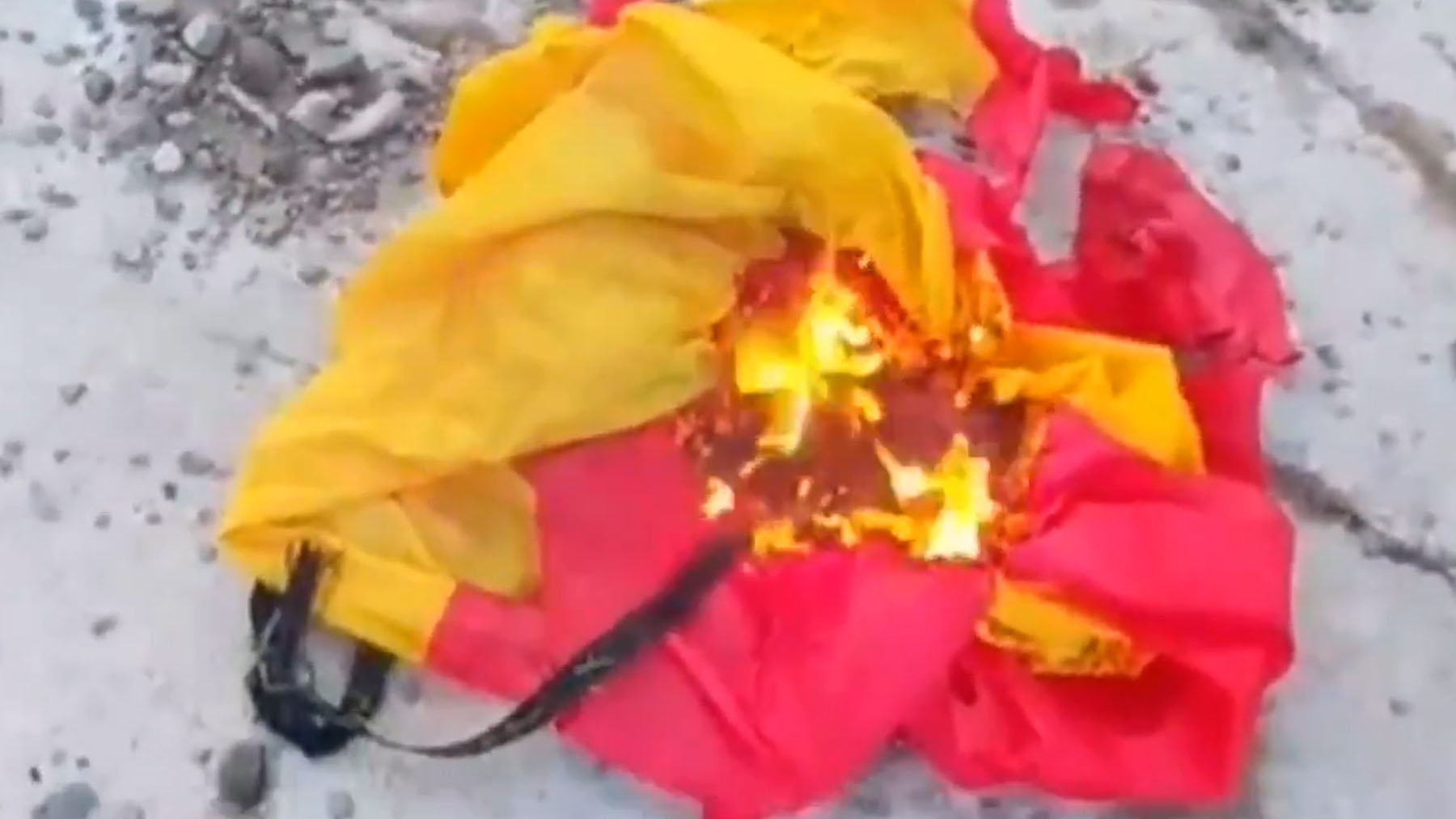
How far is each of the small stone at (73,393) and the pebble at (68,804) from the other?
0.23 metres

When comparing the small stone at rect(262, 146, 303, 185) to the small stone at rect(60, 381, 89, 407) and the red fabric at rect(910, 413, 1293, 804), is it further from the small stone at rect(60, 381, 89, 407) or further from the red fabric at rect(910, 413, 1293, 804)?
the red fabric at rect(910, 413, 1293, 804)

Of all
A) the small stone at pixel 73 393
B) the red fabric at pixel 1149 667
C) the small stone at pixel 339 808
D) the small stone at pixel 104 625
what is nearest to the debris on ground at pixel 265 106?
the small stone at pixel 73 393

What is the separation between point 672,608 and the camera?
1123mm

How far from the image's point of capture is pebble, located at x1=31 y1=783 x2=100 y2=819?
3.61 ft

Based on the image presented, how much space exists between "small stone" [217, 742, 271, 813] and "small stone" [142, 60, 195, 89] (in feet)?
1.42

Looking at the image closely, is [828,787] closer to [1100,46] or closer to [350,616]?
[350,616]

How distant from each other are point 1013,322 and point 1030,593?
169 mm

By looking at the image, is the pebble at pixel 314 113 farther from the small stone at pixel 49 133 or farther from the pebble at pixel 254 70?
the small stone at pixel 49 133

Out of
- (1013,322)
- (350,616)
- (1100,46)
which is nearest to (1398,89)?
(1100,46)

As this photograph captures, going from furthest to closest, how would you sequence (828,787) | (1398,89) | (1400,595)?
1. (1398,89)
2. (1400,595)
3. (828,787)

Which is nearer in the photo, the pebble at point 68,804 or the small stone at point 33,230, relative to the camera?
the pebble at point 68,804

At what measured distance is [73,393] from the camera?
1.24 metres

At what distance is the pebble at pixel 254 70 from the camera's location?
1345mm

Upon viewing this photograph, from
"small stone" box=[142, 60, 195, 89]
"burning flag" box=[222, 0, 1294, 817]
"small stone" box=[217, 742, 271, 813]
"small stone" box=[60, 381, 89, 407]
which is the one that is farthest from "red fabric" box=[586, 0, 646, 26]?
"small stone" box=[217, 742, 271, 813]
